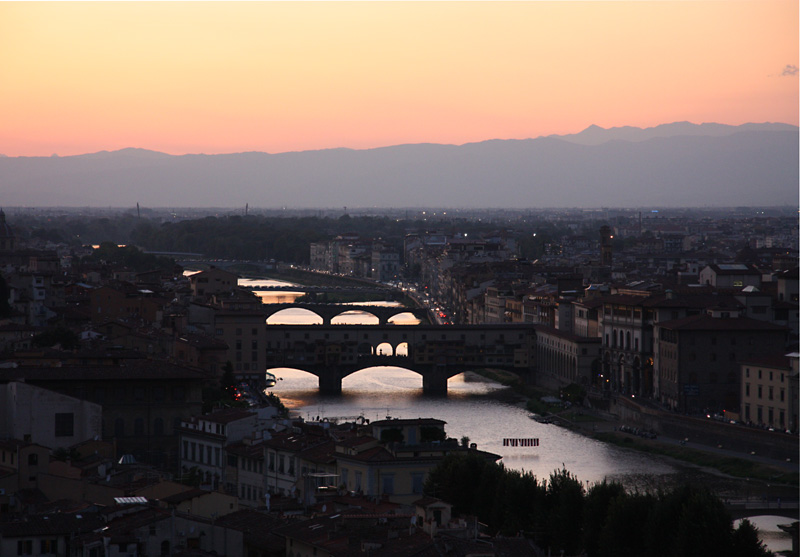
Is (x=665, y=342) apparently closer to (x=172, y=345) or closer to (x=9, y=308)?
(x=172, y=345)

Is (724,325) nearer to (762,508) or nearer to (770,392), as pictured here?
(770,392)

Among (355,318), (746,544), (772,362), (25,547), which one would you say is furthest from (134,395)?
(355,318)

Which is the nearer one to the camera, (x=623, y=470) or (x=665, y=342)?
(x=623, y=470)

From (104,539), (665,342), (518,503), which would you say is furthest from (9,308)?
(104,539)

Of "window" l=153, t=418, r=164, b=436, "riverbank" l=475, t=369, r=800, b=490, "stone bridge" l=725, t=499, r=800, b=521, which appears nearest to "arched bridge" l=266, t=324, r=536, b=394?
"riverbank" l=475, t=369, r=800, b=490

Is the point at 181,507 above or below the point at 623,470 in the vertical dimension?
above

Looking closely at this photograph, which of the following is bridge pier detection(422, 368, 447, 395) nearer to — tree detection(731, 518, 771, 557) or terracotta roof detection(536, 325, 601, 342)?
terracotta roof detection(536, 325, 601, 342)

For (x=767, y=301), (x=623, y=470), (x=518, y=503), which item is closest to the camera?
(x=518, y=503)
